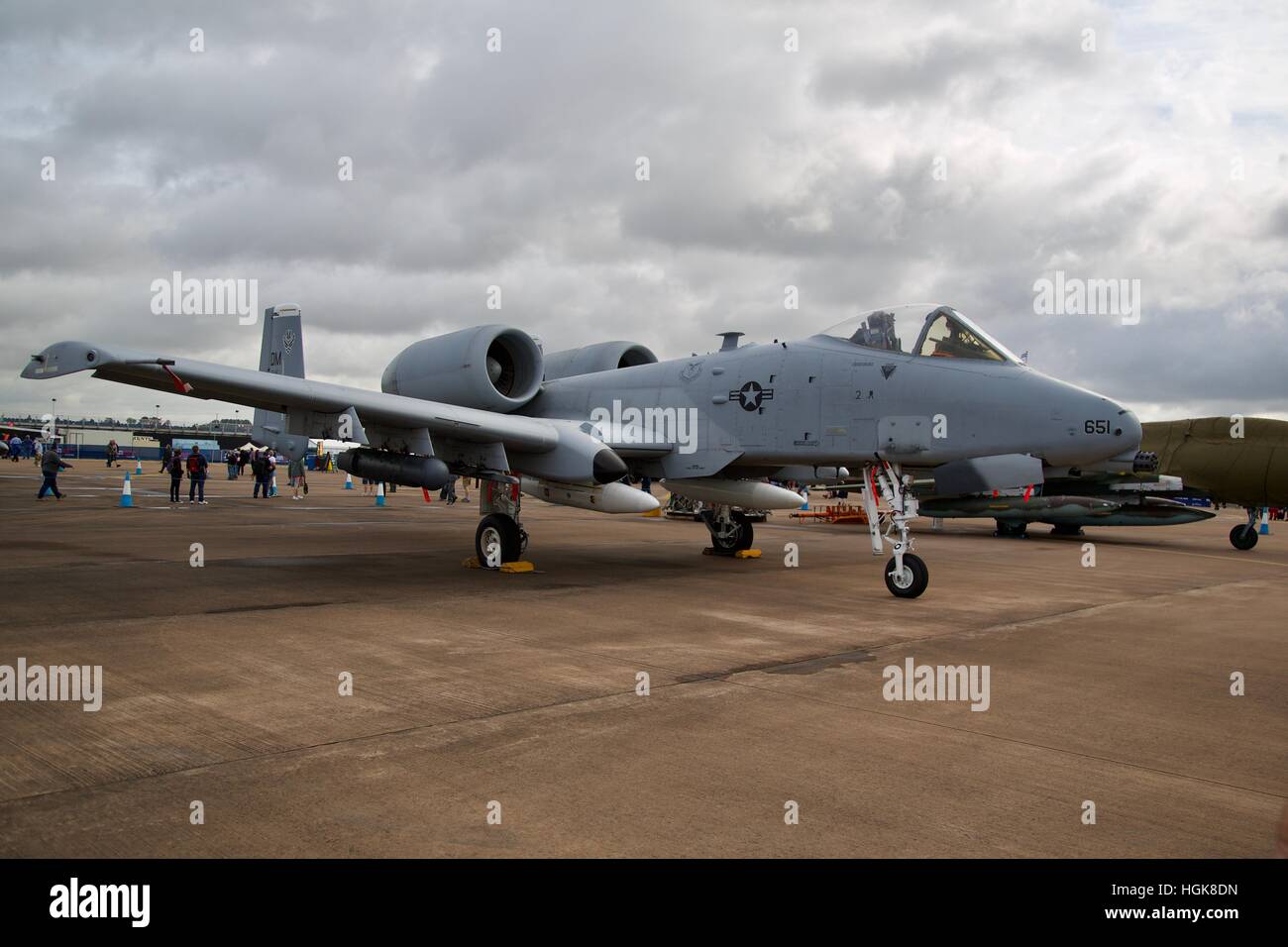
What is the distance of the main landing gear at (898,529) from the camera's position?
9.94 m

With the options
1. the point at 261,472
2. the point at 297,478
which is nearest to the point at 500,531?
the point at 261,472

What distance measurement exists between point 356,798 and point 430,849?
615mm

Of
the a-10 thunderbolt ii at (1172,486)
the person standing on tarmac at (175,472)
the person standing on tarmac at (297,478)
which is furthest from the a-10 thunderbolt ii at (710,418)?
the person standing on tarmac at (297,478)

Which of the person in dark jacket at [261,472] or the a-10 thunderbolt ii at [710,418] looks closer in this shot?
the a-10 thunderbolt ii at [710,418]

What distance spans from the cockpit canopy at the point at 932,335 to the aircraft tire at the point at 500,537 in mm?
5024

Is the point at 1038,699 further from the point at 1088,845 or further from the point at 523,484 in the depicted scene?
the point at 523,484

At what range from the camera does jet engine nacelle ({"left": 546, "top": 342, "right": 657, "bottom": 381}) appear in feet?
50.3

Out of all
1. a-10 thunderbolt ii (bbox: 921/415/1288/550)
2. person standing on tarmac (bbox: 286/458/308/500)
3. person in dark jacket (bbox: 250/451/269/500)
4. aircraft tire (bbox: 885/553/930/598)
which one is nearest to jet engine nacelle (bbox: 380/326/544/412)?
aircraft tire (bbox: 885/553/930/598)

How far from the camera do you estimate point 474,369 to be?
12719mm

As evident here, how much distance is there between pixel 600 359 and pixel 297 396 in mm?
6560

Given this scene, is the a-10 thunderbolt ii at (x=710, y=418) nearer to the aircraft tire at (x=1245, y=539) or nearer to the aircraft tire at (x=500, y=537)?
the aircraft tire at (x=500, y=537)

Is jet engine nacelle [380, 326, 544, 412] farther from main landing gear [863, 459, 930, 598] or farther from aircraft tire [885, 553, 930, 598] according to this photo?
aircraft tire [885, 553, 930, 598]

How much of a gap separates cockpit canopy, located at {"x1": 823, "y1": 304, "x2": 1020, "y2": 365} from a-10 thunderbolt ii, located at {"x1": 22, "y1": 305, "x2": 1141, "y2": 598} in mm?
17
